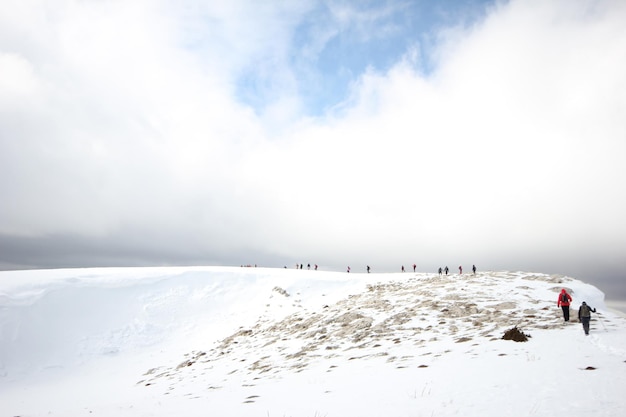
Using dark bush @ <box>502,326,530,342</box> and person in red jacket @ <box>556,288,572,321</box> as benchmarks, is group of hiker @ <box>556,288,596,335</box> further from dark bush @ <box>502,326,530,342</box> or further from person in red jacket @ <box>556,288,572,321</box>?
dark bush @ <box>502,326,530,342</box>

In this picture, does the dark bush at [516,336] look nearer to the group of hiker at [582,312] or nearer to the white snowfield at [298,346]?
the white snowfield at [298,346]

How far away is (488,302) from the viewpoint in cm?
2773

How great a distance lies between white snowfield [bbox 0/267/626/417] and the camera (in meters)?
11.5

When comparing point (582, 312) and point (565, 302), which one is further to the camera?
point (565, 302)

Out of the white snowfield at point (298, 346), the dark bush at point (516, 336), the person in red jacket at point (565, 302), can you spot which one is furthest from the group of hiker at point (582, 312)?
the dark bush at point (516, 336)

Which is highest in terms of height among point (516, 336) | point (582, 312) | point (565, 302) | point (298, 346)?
point (565, 302)

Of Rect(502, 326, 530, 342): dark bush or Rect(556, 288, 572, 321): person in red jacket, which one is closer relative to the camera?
Rect(502, 326, 530, 342): dark bush

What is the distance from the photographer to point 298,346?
24.8 metres

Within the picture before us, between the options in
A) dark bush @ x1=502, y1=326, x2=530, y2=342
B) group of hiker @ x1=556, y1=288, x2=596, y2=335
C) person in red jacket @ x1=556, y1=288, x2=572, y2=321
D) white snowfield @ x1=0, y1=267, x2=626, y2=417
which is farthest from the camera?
person in red jacket @ x1=556, y1=288, x2=572, y2=321

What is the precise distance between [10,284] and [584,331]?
51.1 m

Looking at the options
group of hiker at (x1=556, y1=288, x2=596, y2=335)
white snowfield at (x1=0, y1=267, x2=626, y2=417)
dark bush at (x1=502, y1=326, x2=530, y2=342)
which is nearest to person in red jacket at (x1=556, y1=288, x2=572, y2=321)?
group of hiker at (x1=556, y1=288, x2=596, y2=335)

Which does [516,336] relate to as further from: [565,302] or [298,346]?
[298,346]

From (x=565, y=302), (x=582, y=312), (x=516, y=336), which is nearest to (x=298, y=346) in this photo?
(x=516, y=336)

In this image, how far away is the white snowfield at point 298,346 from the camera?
37.9ft
